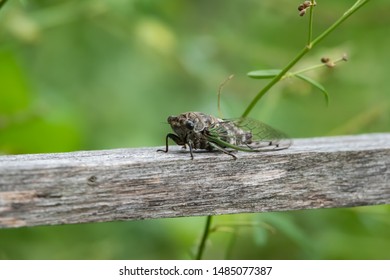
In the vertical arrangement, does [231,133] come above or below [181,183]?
above

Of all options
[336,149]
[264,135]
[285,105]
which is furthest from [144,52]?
[336,149]

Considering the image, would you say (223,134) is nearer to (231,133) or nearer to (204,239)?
(231,133)

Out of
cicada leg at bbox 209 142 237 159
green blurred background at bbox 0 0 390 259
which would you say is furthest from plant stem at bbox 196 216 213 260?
green blurred background at bbox 0 0 390 259

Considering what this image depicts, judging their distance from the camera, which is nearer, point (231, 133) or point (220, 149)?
point (220, 149)

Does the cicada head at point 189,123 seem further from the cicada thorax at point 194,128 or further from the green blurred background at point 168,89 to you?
the green blurred background at point 168,89

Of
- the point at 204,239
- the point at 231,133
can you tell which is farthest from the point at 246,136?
the point at 204,239

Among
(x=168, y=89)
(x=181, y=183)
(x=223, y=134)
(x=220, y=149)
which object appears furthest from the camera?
(x=168, y=89)

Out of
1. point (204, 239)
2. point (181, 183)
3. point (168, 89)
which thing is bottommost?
point (204, 239)
